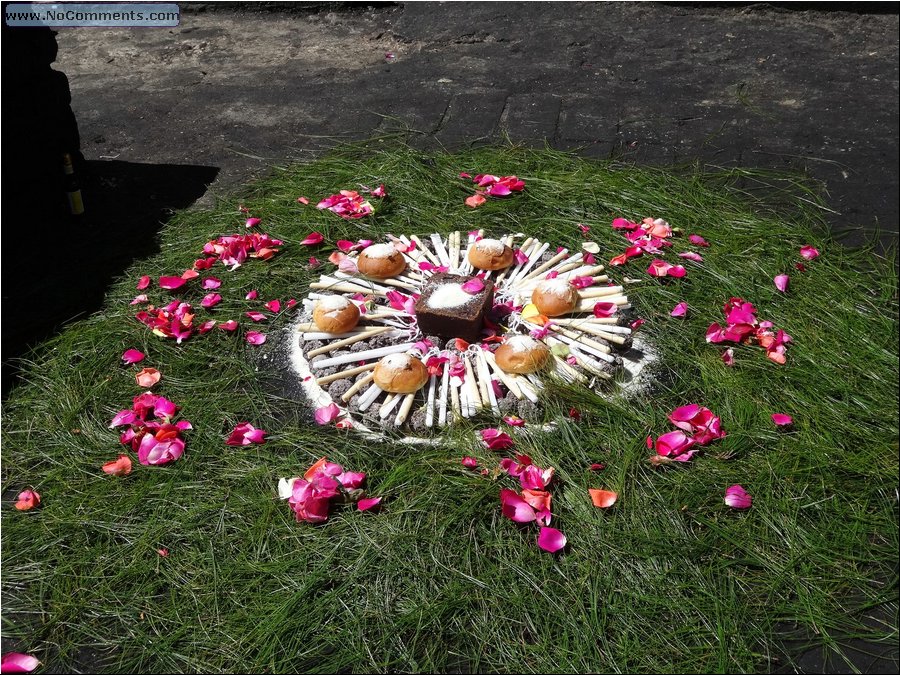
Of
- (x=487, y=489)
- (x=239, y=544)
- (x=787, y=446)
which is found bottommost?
(x=239, y=544)

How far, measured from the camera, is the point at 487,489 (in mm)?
2629

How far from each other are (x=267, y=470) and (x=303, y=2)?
655 centimetres

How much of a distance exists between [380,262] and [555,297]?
925 millimetres

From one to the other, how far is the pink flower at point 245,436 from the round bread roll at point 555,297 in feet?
4.51

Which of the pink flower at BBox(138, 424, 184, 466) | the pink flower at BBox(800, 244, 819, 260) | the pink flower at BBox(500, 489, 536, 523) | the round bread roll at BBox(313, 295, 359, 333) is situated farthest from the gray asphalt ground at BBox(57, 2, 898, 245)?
the pink flower at BBox(500, 489, 536, 523)

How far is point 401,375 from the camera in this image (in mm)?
2947

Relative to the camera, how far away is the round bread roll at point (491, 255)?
3.61 m

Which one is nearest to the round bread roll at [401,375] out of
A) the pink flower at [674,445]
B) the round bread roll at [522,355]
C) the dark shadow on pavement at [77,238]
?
the round bread roll at [522,355]

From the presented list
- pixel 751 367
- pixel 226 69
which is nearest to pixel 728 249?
pixel 751 367

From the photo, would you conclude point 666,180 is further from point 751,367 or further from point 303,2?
point 303,2

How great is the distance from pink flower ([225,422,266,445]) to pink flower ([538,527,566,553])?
122 centimetres

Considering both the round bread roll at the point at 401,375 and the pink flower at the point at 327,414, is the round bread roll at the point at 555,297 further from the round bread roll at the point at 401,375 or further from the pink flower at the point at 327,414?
the pink flower at the point at 327,414

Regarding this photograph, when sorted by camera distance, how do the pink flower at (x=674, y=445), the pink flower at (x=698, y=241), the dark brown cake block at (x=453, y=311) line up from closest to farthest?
the pink flower at (x=674, y=445) < the dark brown cake block at (x=453, y=311) < the pink flower at (x=698, y=241)

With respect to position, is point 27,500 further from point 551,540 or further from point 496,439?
point 551,540
